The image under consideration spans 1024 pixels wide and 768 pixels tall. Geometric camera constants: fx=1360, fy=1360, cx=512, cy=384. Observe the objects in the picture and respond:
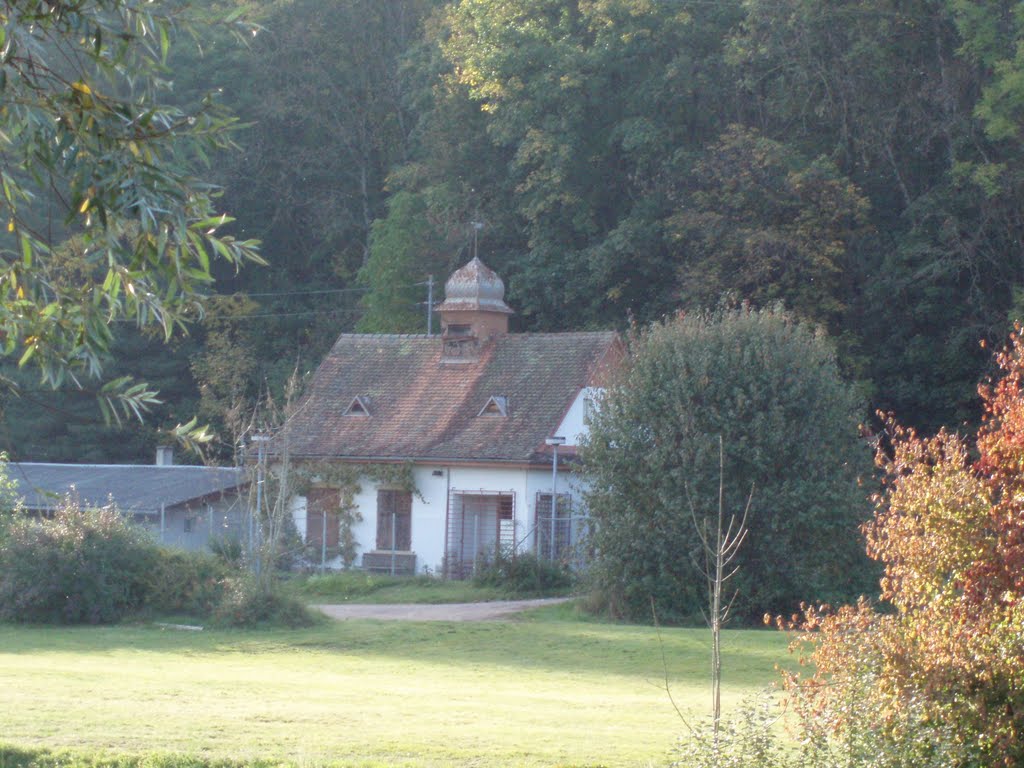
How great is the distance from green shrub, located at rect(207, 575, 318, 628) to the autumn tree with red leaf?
1557 cm

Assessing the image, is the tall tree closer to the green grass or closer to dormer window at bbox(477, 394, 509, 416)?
the green grass

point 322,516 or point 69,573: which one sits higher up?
point 322,516

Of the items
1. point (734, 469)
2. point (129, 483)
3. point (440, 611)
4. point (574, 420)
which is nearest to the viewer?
point (734, 469)

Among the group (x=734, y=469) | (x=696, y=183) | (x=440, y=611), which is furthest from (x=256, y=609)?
(x=696, y=183)

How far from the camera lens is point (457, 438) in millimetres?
36938

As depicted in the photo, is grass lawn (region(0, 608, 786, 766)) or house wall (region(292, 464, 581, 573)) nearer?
grass lawn (region(0, 608, 786, 766))

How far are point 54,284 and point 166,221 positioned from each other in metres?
1.23

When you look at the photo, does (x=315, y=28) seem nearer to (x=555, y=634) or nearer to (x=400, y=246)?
(x=400, y=246)

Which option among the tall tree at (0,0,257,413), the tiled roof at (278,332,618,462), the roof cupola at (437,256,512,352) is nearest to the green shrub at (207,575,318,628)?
the tiled roof at (278,332,618,462)

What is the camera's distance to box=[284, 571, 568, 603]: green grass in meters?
31.1

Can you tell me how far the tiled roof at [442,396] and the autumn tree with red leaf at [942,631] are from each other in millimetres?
24511

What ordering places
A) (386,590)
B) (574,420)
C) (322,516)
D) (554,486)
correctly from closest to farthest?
1. (386,590)
2. (554,486)
3. (574,420)
4. (322,516)

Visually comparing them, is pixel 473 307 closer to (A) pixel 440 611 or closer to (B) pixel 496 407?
(B) pixel 496 407

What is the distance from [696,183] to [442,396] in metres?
10.5
